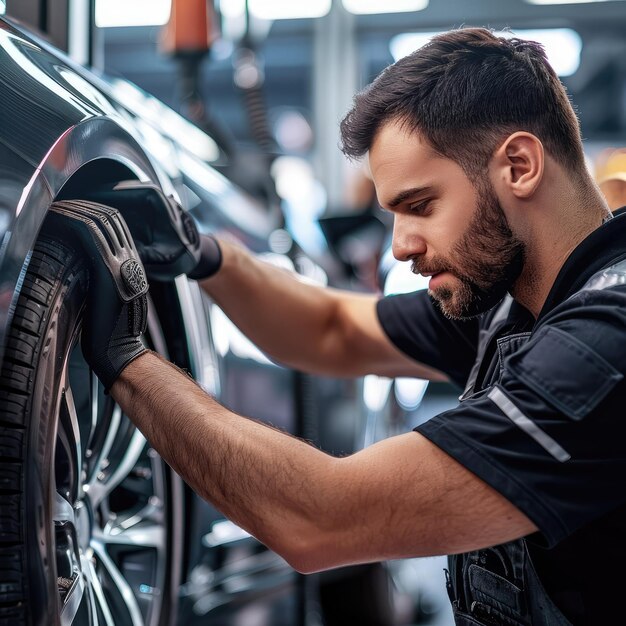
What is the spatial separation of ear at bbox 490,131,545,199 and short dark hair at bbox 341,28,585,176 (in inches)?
0.7

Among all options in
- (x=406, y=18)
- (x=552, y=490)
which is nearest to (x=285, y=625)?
(x=552, y=490)

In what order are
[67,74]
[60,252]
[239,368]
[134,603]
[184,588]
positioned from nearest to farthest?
[60,252], [67,74], [134,603], [184,588], [239,368]

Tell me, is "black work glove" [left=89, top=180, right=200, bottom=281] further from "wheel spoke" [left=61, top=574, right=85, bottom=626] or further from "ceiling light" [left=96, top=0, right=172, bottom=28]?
"ceiling light" [left=96, top=0, right=172, bottom=28]

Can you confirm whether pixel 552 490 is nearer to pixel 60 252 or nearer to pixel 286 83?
pixel 60 252

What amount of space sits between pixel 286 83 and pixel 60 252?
32.9 ft

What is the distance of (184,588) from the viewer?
1.28 m

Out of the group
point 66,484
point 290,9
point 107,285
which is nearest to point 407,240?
point 107,285

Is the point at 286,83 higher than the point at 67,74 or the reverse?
higher

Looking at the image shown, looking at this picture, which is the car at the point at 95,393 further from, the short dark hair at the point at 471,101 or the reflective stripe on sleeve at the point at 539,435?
the reflective stripe on sleeve at the point at 539,435

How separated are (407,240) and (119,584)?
65 centimetres

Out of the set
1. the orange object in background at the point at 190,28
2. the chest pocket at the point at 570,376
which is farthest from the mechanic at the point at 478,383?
the orange object in background at the point at 190,28

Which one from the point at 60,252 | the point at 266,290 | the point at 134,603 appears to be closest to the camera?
the point at 60,252

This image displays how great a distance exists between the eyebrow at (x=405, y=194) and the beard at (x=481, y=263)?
87 mm

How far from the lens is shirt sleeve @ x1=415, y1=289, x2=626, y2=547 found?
101 cm
